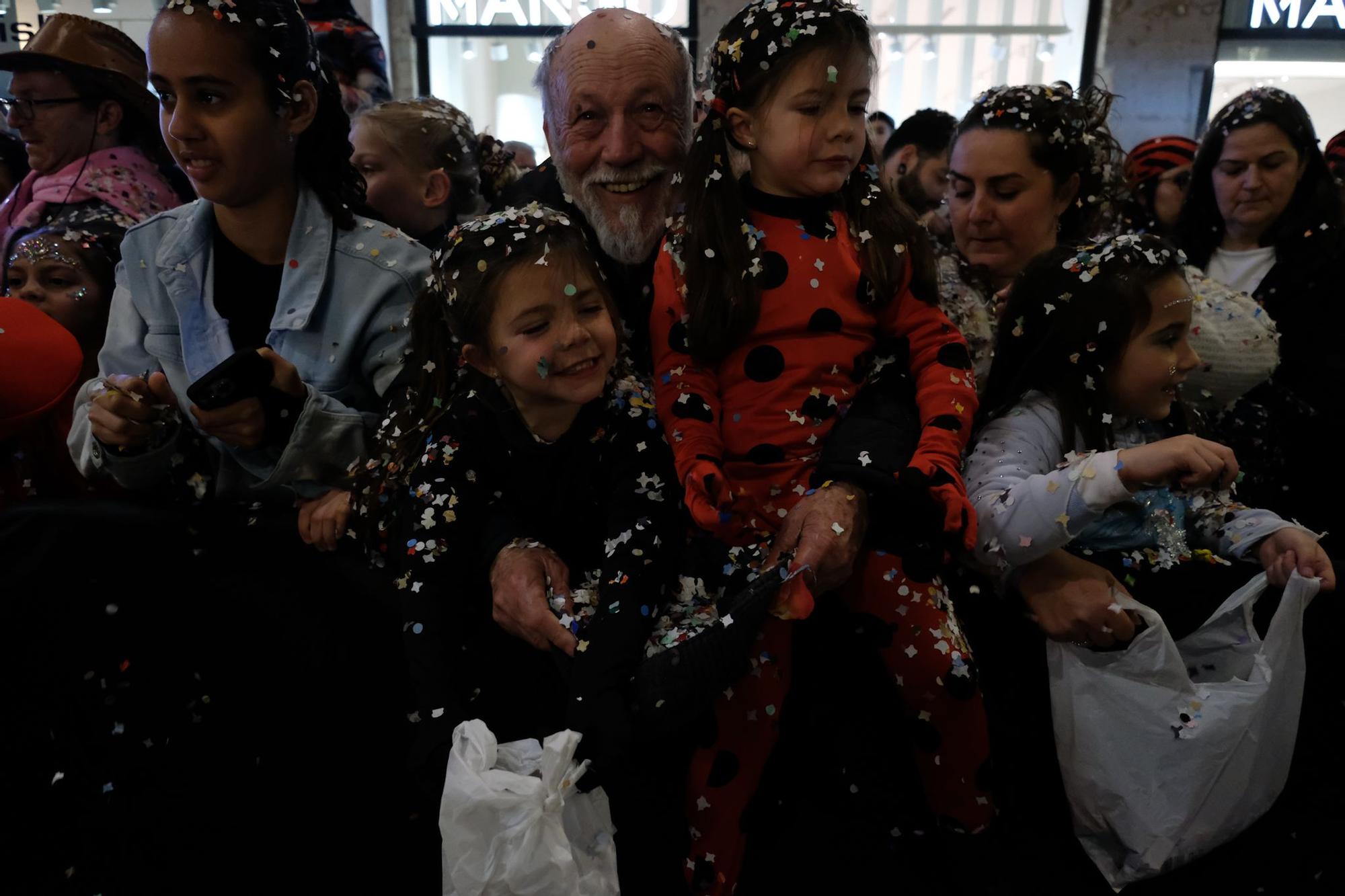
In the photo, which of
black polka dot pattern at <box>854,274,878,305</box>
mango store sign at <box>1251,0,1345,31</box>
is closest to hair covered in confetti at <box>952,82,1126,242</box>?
black polka dot pattern at <box>854,274,878,305</box>

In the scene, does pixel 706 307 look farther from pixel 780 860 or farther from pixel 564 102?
pixel 780 860

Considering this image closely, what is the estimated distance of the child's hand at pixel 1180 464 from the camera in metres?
1.26

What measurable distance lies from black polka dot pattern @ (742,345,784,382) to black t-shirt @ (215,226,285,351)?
964 millimetres

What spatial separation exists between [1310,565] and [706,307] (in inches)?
41.1

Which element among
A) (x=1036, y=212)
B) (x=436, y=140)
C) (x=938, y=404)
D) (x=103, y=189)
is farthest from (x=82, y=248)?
(x=1036, y=212)

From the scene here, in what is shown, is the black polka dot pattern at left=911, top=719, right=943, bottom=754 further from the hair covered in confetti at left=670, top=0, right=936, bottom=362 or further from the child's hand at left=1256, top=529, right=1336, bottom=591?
the hair covered in confetti at left=670, top=0, right=936, bottom=362

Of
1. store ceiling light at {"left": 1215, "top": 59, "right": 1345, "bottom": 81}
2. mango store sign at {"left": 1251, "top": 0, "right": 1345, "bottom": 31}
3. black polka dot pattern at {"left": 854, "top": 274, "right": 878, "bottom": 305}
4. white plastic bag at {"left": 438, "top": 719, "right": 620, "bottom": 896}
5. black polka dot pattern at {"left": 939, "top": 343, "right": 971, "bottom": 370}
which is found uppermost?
mango store sign at {"left": 1251, "top": 0, "right": 1345, "bottom": 31}

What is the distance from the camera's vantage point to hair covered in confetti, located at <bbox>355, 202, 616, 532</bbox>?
142 centimetres

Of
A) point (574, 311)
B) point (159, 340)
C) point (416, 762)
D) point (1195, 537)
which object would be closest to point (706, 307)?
point (574, 311)

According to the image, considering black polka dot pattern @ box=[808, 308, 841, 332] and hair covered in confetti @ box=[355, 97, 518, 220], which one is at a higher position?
hair covered in confetti @ box=[355, 97, 518, 220]

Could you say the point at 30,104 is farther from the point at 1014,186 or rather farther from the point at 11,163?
the point at 1014,186

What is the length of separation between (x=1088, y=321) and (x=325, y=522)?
4.54 ft

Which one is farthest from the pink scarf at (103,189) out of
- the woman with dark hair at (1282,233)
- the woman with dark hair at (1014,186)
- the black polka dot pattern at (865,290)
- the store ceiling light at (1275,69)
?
the store ceiling light at (1275,69)

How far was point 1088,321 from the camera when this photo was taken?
153cm
